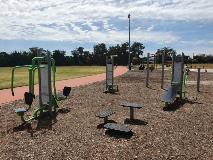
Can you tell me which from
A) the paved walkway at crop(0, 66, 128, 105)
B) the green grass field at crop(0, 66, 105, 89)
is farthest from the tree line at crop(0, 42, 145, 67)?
the paved walkway at crop(0, 66, 128, 105)

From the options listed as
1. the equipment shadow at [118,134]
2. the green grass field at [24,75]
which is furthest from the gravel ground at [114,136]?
the green grass field at [24,75]

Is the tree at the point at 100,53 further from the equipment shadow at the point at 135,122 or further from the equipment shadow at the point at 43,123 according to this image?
the equipment shadow at the point at 135,122

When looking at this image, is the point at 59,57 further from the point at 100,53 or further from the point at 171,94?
the point at 171,94

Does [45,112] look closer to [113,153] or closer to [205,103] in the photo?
[113,153]

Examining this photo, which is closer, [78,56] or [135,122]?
[135,122]

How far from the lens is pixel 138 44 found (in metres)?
110

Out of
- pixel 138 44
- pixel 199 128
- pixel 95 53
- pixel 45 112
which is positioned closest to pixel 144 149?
pixel 199 128

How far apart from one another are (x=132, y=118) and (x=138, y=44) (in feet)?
330

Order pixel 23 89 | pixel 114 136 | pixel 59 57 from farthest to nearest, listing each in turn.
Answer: pixel 59 57
pixel 23 89
pixel 114 136

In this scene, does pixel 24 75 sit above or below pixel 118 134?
below

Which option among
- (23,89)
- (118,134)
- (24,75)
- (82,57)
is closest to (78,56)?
(82,57)

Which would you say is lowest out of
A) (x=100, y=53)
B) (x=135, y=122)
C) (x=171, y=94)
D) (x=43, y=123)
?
(x=43, y=123)

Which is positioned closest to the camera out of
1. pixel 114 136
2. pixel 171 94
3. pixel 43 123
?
pixel 114 136

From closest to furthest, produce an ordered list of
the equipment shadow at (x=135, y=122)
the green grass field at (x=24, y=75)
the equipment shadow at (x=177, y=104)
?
the equipment shadow at (x=135, y=122) < the equipment shadow at (x=177, y=104) < the green grass field at (x=24, y=75)
